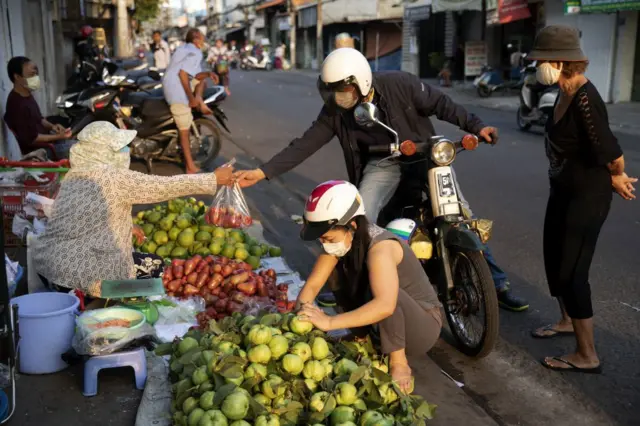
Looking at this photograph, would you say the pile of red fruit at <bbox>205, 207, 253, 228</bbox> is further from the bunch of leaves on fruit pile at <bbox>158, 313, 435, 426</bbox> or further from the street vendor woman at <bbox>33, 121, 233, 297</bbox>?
the bunch of leaves on fruit pile at <bbox>158, 313, 435, 426</bbox>

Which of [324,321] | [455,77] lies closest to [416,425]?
[324,321]

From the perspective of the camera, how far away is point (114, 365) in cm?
376

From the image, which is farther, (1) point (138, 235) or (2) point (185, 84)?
(2) point (185, 84)

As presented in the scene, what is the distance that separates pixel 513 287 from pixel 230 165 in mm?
2367

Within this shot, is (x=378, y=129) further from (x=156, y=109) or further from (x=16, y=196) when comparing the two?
(x=156, y=109)

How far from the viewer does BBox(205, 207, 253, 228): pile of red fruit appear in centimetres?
550

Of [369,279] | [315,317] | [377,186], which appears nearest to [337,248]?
[369,279]

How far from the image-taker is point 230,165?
16.2 ft

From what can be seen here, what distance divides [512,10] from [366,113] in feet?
64.7

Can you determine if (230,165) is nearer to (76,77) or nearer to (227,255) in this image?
(227,255)

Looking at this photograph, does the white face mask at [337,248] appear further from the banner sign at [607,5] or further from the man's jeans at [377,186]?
the banner sign at [607,5]

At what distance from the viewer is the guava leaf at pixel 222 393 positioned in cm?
306

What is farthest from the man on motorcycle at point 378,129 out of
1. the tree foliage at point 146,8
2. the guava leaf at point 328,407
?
the tree foliage at point 146,8

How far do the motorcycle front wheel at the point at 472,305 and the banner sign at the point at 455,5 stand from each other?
22.1 m
